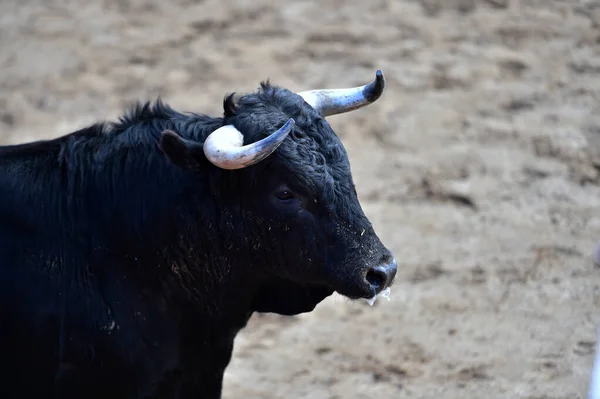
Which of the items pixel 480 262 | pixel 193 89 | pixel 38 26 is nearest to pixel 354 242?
pixel 480 262

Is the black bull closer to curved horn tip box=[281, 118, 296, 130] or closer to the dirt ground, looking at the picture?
curved horn tip box=[281, 118, 296, 130]

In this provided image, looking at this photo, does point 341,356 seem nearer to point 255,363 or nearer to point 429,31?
point 255,363

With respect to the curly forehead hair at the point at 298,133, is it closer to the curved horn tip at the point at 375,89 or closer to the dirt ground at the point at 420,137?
the curved horn tip at the point at 375,89

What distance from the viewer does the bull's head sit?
465 cm

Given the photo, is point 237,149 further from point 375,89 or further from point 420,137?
point 420,137

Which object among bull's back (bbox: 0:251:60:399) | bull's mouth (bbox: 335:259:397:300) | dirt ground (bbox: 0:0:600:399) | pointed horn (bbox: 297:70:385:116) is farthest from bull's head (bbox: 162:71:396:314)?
dirt ground (bbox: 0:0:600:399)

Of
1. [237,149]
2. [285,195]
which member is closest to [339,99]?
[285,195]

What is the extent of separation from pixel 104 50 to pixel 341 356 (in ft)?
15.3

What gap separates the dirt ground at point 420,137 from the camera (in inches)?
255

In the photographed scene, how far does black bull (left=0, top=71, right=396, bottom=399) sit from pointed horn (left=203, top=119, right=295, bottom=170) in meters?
0.04

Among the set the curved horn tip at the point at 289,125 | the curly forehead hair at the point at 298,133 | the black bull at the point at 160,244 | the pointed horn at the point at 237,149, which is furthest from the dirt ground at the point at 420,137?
the curved horn tip at the point at 289,125

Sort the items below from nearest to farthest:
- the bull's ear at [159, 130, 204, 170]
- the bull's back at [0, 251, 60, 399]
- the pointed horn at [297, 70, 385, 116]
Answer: the bull's ear at [159, 130, 204, 170] → the bull's back at [0, 251, 60, 399] → the pointed horn at [297, 70, 385, 116]

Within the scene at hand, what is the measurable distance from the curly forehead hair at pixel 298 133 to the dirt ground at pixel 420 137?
1.84 meters

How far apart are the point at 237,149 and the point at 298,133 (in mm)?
337
